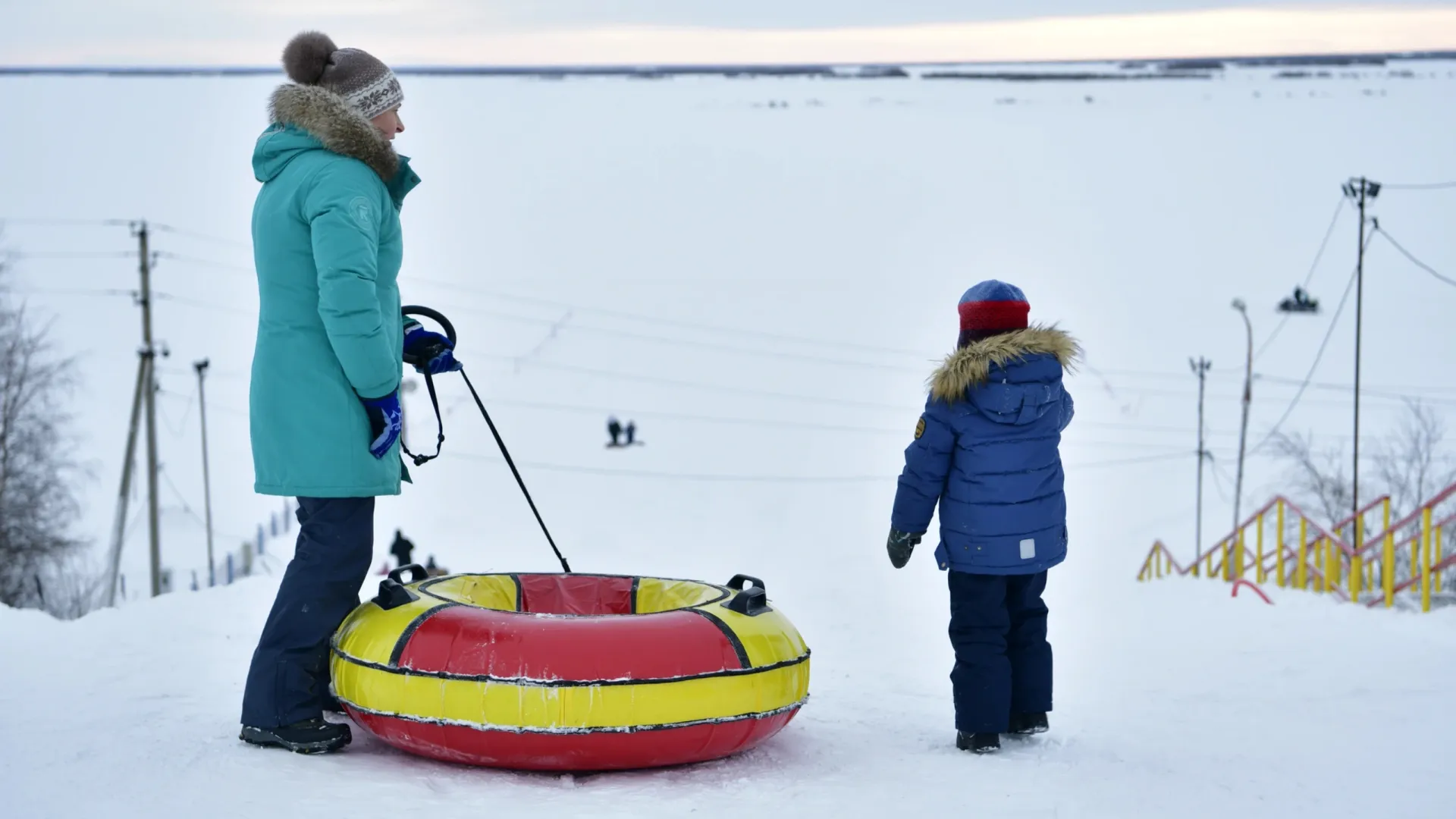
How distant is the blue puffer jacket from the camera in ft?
12.0

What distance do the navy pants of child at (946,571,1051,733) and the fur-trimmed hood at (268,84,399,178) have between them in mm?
2004

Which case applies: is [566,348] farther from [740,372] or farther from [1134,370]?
[1134,370]

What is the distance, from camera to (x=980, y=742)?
3654 millimetres

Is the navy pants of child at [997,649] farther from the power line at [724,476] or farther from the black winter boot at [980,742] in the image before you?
the power line at [724,476]

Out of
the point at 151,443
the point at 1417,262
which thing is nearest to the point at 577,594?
the point at 151,443

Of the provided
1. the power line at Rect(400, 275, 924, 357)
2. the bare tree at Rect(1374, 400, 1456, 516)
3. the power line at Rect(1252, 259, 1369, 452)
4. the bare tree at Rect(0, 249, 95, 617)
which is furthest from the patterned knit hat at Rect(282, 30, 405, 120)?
the power line at Rect(400, 275, 924, 357)

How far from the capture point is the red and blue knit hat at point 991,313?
12.4 ft

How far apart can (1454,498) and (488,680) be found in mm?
29091

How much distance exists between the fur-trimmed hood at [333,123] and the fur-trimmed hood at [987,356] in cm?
164

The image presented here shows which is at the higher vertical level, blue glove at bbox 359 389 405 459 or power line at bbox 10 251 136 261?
power line at bbox 10 251 136 261

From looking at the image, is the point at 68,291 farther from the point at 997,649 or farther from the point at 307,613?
the point at 997,649

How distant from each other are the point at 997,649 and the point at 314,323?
211 cm

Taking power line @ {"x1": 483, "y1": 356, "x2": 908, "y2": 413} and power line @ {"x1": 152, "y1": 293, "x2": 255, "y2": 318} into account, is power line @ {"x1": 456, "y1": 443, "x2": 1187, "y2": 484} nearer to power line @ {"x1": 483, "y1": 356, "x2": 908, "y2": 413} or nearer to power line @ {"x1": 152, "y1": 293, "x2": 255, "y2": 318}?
power line @ {"x1": 483, "y1": 356, "x2": 908, "y2": 413}

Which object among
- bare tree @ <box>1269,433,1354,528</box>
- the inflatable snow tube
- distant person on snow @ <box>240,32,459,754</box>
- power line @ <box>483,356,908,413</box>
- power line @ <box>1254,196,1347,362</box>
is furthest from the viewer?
power line @ <box>1254,196,1347,362</box>
